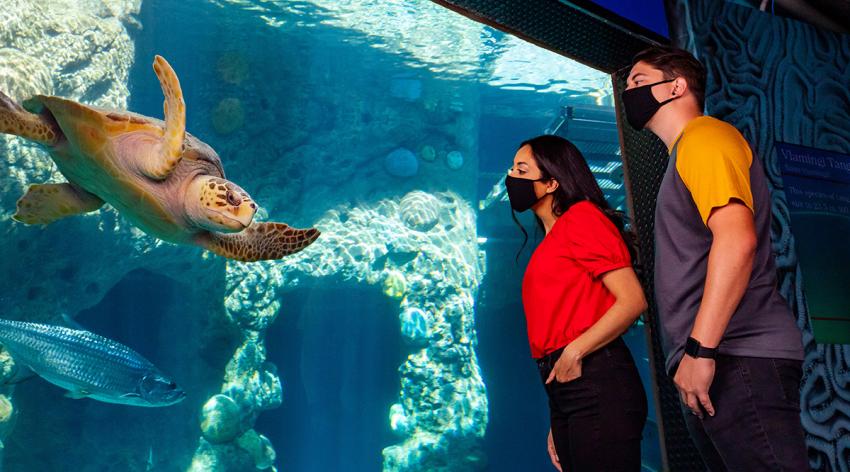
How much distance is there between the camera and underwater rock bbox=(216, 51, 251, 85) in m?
11.0

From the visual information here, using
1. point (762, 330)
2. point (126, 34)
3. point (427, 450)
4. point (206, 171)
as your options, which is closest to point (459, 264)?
point (427, 450)

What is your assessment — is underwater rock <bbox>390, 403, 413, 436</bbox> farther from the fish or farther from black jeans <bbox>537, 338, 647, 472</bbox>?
black jeans <bbox>537, 338, 647, 472</bbox>

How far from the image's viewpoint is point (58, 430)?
8102 mm

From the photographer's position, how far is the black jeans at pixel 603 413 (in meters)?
1.40

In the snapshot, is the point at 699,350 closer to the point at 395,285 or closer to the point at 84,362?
the point at 84,362

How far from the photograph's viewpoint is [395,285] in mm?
9695

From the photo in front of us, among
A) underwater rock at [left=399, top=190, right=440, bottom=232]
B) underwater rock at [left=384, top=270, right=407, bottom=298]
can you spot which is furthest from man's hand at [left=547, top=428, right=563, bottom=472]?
underwater rock at [left=399, top=190, right=440, bottom=232]

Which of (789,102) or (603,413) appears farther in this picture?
(789,102)

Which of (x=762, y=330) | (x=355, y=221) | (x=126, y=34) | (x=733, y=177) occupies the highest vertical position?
(x=126, y=34)

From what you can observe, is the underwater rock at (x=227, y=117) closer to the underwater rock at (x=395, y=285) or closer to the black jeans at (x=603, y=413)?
the underwater rock at (x=395, y=285)

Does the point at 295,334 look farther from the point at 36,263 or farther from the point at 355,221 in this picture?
the point at 36,263

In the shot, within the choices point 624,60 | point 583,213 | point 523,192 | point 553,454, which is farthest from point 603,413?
point 624,60

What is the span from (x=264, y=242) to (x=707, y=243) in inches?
77.0

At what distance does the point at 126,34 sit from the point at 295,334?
8.54 m
